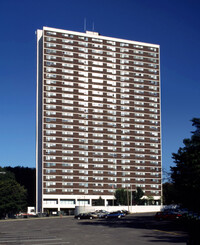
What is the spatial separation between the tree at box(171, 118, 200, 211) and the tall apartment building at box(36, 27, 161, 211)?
8397 centimetres

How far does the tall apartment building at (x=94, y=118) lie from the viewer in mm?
148000

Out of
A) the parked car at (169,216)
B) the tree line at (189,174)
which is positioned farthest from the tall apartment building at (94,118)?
the tree line at (189,174)

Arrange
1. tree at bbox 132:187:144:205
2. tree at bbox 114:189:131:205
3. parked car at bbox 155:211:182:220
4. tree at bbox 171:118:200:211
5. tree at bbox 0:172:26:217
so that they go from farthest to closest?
tree at bbox 132:187:144:205
tree at bbox 114:189:131:205
tree at bbox 0:172:26:217
parked car at bbox 155:211:182:220
tree at bbox 171:118:200:211

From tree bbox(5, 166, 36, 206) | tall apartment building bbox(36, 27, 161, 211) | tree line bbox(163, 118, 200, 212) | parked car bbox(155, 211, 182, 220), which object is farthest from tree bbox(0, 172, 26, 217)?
tree line bbox(163, 118, 200, 212)

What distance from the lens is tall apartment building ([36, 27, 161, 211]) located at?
148000 mm

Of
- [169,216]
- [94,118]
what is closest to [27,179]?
[94,118]

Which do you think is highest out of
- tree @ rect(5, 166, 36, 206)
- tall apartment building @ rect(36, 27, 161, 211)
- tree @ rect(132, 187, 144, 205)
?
tall apartment building @ rect(36, 27, 161, 211)

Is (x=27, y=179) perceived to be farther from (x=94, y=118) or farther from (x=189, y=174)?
(x=189, y=174)

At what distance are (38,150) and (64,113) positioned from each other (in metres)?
18.1

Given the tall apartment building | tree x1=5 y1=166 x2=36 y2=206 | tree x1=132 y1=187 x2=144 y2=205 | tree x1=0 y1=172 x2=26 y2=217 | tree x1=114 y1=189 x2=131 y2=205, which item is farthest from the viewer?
tree x1=5 y1=166 x2=36 y2=206

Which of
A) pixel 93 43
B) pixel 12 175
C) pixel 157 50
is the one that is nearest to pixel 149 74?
pixel 157 50

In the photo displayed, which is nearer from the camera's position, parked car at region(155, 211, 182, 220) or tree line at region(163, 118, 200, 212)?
tree line at region(163, 118, 200, 212)

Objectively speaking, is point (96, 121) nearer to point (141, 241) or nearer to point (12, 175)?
point (12, 175)

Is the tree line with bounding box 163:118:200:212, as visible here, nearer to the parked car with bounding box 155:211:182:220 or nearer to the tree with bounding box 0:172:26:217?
the parked car with bounding box 155:211:182:220
